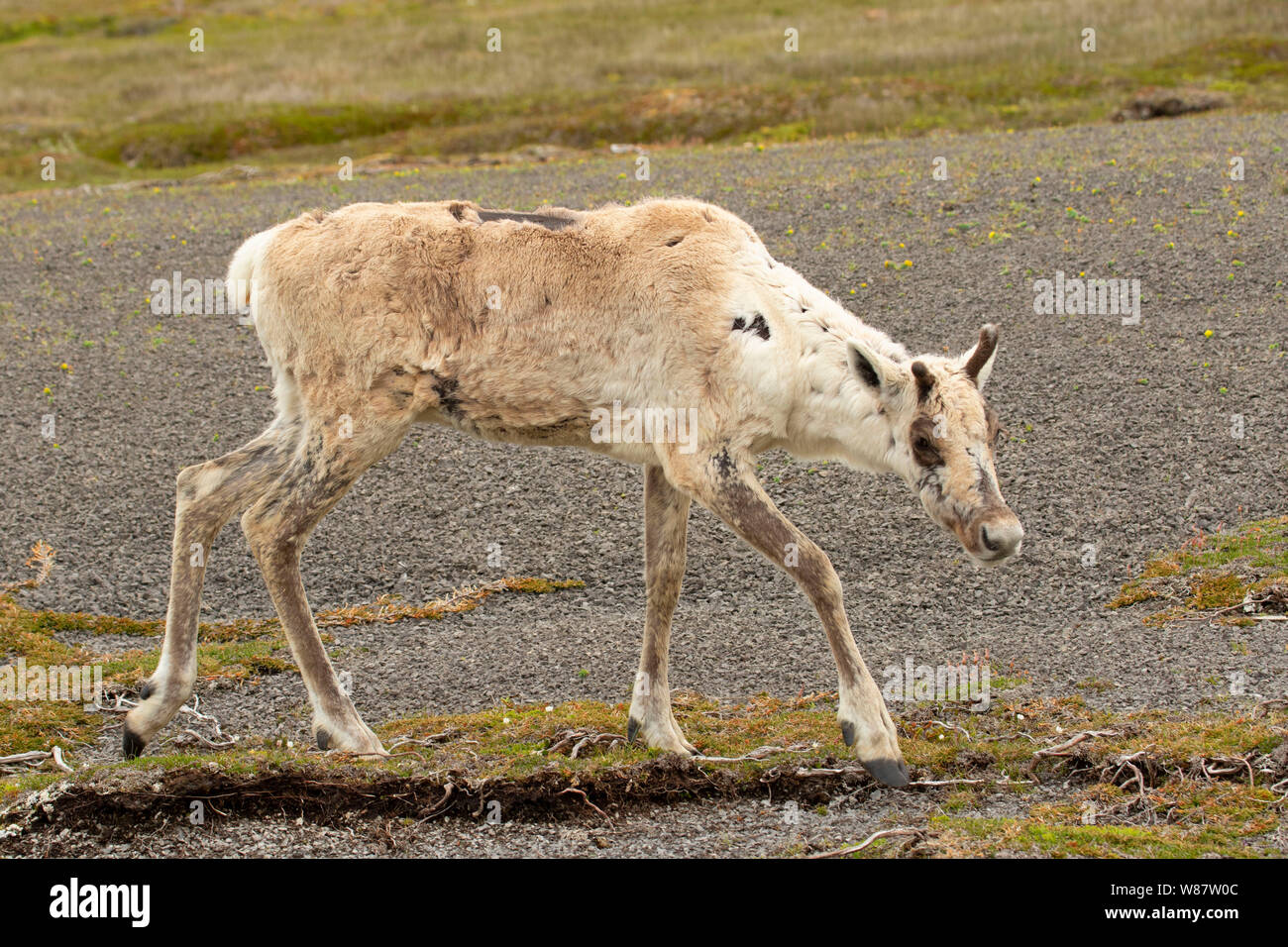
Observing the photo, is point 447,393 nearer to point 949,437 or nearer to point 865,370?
point 865,370

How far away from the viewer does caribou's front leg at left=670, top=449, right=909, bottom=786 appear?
8219mm

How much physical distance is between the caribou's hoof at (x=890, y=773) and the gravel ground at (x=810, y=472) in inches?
42.8

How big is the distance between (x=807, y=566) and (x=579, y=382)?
2.10m

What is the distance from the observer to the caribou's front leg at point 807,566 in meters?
8.22

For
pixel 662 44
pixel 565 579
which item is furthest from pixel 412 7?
pixel 565 579

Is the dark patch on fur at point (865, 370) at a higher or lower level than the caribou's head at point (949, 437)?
higher

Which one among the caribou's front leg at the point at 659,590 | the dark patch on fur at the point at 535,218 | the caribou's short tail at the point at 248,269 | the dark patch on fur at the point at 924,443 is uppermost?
the dark patch on fur at the point at 535,218

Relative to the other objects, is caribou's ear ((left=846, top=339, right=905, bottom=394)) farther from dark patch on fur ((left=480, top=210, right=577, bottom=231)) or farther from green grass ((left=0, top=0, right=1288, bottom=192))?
green grass ((left=0, top=0, right=1288, bottom=192))

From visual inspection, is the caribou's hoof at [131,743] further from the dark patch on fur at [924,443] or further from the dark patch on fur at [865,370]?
the dark patch on fur at [924,443]

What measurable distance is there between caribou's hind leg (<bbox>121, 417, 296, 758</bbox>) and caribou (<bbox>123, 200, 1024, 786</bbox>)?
0.05ft

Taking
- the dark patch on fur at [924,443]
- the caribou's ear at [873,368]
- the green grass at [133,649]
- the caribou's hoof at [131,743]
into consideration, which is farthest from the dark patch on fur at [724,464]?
the green grass at [133,649]

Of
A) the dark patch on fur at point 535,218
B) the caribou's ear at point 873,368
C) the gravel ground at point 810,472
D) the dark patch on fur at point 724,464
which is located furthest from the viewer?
the gravel ground at point 810,472

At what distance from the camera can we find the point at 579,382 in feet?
29.1

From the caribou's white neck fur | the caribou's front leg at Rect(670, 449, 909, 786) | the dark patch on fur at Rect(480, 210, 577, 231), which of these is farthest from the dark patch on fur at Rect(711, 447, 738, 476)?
the dark patch on fur at Rect(480, 210, 577, 231)
